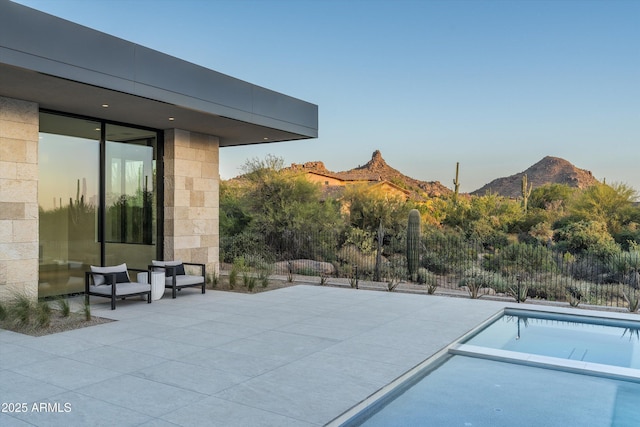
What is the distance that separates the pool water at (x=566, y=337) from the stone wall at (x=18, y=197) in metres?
7.88

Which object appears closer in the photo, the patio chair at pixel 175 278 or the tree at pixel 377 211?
the patio chair at pixel 175 278

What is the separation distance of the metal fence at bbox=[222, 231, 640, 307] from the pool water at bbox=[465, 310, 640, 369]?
170 cm

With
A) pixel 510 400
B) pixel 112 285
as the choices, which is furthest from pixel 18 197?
pixel 510 400

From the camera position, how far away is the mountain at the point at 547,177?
60500 millimetres

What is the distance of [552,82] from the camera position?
1106 inches

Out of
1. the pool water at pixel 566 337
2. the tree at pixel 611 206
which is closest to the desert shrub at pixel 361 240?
the pool water at pixel 566 337

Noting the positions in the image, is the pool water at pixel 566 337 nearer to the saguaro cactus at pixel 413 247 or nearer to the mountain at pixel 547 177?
the saguaro cactus at pixel 413 247

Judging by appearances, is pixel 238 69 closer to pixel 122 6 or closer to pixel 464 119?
pixel 122 6

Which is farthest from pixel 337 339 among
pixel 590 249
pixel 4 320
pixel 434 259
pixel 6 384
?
pixel 590 249

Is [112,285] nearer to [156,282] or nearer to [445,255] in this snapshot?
[156,282]

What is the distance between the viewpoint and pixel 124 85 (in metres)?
7.97

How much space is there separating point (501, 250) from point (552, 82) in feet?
52.7

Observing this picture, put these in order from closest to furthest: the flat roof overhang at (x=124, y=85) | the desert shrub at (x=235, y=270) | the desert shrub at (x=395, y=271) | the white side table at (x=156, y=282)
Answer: the flat roof overhang at (x=124, y=85)
the white side table at (x=156, y=282)
the desert shrub at (x=235, y=270)
the desert shrub at (x=395, y=271)

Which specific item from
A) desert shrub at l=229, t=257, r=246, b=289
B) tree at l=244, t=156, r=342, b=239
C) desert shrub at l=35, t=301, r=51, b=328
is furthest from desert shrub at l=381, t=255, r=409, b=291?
desert shrub at l=35, t=301, r=51, b=328
